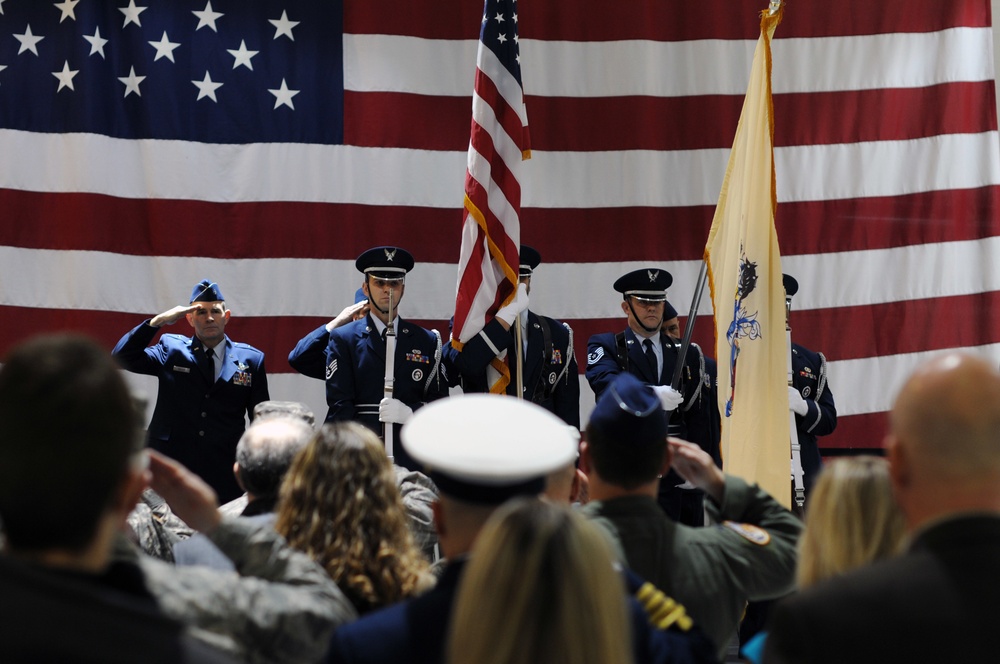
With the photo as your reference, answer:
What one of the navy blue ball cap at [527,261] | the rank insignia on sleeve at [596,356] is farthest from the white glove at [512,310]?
the rank insignia on sleeve at [596,356]

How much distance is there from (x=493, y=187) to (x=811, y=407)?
2.01 metres

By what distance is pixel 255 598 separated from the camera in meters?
1.42

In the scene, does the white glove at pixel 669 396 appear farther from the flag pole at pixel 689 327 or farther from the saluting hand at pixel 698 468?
the saluting hand at pixel 698 468

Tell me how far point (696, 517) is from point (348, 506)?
4103mm

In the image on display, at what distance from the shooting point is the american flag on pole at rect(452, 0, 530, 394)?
4.97m

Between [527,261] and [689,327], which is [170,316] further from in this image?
[689,327]

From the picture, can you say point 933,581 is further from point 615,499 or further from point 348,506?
point 348,506

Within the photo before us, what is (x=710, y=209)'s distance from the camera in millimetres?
6562

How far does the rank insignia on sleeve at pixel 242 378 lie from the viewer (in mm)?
5316

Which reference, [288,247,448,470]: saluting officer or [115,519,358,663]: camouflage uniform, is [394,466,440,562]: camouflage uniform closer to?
[115,519,358,663]: camouflage uniform

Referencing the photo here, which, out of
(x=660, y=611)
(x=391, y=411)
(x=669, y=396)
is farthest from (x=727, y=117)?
(x=660, y=611)

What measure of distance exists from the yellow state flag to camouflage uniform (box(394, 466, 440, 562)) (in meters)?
1.97

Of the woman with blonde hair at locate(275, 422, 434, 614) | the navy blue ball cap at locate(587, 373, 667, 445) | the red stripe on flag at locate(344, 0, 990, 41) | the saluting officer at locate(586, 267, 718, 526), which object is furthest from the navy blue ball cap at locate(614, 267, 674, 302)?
the woman with blonde hair at locate(275, 422, 434, 614)

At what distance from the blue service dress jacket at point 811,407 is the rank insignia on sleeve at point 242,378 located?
273cm
